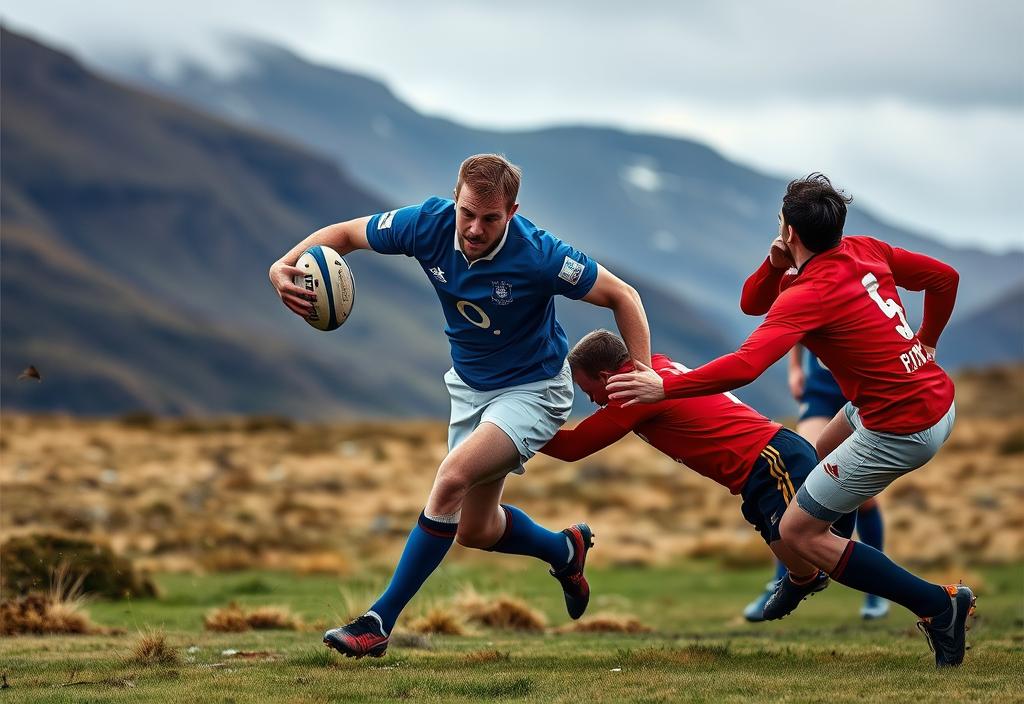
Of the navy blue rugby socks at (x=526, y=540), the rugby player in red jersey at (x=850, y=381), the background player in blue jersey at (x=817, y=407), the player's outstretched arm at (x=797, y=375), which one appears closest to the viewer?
the rugby player in red jersey at (x=850, y=381)

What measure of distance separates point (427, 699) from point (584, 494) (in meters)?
25.7

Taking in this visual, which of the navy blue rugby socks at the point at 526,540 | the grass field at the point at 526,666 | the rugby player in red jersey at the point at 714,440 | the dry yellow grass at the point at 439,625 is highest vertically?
the rugby player in red jersey at the point at 714,440

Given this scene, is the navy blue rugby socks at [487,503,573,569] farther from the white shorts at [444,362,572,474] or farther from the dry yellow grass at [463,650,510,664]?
the dry yellow grass at [463,650,510,664]

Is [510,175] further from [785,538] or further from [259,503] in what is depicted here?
[259,503]

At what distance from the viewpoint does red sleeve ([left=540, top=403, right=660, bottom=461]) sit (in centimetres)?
865

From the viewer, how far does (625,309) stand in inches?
337

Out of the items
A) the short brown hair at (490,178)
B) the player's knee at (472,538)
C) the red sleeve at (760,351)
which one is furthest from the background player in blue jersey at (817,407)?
the short brown hair at (490,178)

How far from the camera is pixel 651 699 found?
702cm

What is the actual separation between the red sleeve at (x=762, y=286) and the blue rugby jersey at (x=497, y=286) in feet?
3.53

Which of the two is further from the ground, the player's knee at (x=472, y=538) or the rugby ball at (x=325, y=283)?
the rugby ball at (x=325, y=283)

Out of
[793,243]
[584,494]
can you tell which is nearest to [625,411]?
[793,243]

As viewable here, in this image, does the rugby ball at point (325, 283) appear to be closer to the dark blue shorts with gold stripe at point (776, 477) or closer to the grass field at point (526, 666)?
the grass field at point (526, 666)

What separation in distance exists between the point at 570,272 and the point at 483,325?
0.68 m

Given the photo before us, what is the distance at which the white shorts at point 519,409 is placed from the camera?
339 inches
